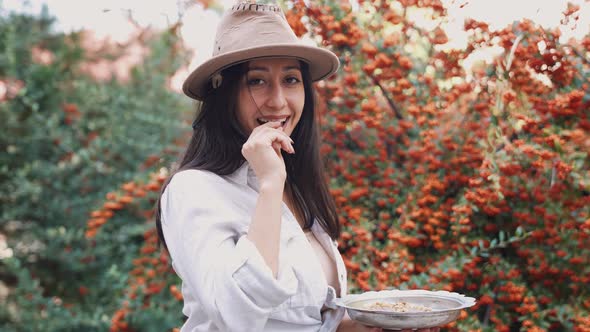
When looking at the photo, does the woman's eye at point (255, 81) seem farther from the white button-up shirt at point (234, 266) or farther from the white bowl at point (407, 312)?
the white bowl at point (407, 312)

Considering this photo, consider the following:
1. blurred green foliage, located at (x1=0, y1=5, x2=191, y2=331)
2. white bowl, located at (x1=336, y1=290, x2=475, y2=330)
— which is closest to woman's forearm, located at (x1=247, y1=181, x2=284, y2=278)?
white bowl, located at (x1=336, y1=290, x2=475, y2=330)

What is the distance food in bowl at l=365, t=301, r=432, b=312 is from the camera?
5.64 feet

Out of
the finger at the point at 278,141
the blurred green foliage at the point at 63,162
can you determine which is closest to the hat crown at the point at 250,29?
the finger at the point at 278,141

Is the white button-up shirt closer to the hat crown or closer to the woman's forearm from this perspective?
the woman's forearm

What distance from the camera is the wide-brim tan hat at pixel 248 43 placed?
1843mm

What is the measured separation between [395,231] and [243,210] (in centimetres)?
147

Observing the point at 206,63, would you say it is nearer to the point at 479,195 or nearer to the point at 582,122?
the point at 479,195

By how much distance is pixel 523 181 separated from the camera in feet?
10.3

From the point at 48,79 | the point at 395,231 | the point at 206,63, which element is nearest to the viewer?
the point at 206,63

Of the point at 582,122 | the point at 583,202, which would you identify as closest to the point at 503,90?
the point at 582,122

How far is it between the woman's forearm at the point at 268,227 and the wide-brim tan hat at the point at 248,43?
436mm

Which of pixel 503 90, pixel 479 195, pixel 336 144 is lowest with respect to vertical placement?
pixel 479 195

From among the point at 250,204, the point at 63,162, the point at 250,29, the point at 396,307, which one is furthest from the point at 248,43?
the point at 63,162

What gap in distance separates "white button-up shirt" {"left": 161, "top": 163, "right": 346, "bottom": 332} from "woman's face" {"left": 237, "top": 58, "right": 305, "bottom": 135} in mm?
150
